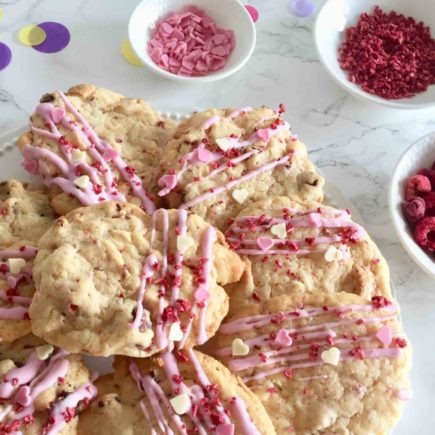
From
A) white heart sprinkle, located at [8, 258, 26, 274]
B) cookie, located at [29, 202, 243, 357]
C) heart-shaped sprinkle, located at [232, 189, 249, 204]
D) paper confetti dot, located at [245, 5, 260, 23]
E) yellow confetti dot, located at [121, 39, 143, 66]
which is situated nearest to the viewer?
cookie, located at [29, 202, 243, 357]

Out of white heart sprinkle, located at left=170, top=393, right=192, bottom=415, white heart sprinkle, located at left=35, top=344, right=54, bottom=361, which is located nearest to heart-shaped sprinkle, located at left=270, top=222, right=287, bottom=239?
white heart sprinkle, located at left=170, top=393, right=192, bottom=415

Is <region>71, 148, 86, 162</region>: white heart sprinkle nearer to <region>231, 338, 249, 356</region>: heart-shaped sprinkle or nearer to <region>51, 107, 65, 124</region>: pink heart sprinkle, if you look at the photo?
<region>51, 107, 65, 124</region>: pink heart sprinkle

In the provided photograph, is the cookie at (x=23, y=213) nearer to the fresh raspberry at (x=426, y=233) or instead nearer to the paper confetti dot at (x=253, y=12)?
the fresh raspberry at (x=426, y=233)

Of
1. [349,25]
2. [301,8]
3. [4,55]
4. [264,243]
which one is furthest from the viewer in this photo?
[301,8]

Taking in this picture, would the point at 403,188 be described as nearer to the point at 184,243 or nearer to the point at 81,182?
the point at 184,243

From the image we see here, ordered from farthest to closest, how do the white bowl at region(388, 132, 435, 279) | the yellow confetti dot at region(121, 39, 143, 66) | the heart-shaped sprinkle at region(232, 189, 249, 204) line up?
the yellow confetti dot at region(121, 39, 143, 66) < the white bowl at region(388, 132, 435, 279) < the heart-shaped sprinkle at region(232, 189, 249, 204)

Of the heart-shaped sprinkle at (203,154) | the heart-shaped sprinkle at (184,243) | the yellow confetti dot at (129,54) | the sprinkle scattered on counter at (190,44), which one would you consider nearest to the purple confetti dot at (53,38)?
the yellow confetti dot at (129,54)

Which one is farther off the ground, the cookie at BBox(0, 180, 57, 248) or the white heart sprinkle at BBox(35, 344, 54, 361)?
the cookie at BBox(0, 180, 57, 248)

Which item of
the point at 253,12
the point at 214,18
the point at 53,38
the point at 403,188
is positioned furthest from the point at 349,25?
the point at 53,38
